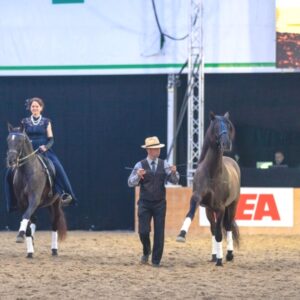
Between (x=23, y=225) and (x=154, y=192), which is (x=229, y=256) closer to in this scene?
A: (x=154, y=192)

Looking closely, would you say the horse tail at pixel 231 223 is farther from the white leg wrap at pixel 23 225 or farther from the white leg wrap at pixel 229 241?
the white leg wrap at pixel 23 225

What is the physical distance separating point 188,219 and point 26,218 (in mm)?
2492

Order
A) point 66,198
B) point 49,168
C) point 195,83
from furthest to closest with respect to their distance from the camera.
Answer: point 195,83, point 66,198, point 49,168

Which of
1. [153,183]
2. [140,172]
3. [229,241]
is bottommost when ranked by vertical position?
[229,241]

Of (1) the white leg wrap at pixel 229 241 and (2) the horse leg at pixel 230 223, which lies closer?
(1) the white leg wrap at pixel 229 241

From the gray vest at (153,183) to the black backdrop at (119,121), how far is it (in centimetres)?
749

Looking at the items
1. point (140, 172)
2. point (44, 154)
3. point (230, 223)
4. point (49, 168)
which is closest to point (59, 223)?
point (49, 168)

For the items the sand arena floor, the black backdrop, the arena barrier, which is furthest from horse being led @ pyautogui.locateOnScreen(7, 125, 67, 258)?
the black backdrop

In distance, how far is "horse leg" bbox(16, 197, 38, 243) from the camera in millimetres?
11125

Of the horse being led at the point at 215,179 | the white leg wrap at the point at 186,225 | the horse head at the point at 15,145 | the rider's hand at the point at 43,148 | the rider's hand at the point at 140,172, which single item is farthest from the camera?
the rider's hand at the point at 43,148

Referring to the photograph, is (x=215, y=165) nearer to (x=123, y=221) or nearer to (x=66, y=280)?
(x=66, y=280)

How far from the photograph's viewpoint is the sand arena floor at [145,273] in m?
8.44

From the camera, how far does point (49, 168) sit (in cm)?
1208

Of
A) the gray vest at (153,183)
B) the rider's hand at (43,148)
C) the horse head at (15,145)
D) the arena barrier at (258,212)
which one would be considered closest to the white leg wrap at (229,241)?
the gray vest at (153,183)
